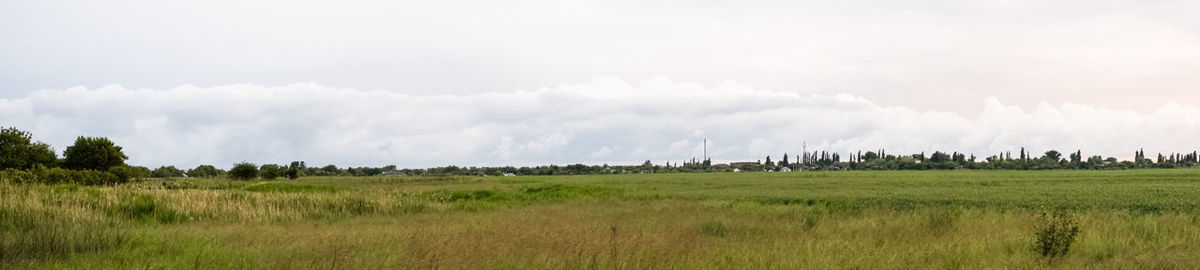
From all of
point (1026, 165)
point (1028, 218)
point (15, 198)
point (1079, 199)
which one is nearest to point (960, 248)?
point (1028, 218)

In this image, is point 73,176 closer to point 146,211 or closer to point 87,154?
point 87,154

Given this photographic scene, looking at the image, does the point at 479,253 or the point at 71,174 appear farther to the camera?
the point at 71,174

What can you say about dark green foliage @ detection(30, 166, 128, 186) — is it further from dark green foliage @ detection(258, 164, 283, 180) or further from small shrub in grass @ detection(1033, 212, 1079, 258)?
small shrub in grass @ detection(1033, 212, 1079, 258)

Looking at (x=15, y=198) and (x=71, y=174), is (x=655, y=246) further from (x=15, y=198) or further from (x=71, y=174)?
(x=71, y=174)

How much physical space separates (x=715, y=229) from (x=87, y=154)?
184 ft

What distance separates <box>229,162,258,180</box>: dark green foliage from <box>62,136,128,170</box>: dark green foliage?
103 ft

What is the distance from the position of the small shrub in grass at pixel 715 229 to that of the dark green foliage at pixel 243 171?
82.4 m

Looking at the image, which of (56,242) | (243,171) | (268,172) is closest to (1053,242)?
(56,242)

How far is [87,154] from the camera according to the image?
2115 inches

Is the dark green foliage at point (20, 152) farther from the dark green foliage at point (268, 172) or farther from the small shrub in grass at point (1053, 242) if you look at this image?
the small shrub in grass at point (1053, 242)

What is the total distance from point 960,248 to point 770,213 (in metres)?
10.6

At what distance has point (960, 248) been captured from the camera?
1164 cm

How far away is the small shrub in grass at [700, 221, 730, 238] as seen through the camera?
1532cm

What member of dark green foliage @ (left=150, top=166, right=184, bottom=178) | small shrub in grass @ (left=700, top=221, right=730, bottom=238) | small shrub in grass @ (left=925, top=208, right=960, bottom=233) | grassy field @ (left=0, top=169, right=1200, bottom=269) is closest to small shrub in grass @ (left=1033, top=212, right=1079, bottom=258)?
grassy field @ (left=0, top=169, right=1200, bottom=269)
